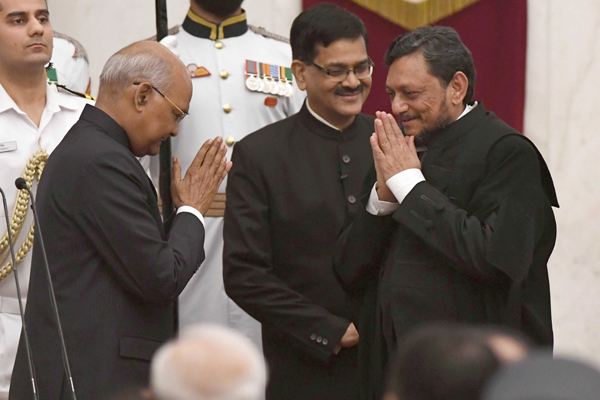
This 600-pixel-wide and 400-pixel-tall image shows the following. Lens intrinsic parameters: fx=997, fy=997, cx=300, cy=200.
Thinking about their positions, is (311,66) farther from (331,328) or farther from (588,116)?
(588,116)

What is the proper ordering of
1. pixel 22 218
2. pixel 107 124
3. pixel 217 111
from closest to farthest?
pixel 107 124 → pixel 22 218 → pixel 217 111

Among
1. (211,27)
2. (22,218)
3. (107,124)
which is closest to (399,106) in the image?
(107,124)

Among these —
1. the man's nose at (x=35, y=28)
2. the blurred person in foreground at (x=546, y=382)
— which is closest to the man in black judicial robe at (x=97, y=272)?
the man's nose at (x=35, y=28)

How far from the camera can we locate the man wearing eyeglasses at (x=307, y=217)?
280 cm

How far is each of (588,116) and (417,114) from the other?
6.64 ft

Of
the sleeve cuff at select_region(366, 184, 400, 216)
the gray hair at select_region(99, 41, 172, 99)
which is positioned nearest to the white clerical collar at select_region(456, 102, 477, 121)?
the sleeve cuff at select_region(366, 184, 400, 216)

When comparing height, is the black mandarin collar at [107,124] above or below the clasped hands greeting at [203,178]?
above

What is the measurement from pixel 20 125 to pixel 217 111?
0.83m

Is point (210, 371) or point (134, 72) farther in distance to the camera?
point (134, 72)

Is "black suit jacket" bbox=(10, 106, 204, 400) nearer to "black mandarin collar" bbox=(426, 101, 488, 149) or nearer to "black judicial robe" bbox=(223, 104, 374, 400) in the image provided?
"black judicial robe" bbox=(223, 104, 374, 400)

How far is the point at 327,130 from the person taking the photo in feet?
9.91

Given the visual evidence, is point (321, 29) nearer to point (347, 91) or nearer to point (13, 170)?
point (347, 91)

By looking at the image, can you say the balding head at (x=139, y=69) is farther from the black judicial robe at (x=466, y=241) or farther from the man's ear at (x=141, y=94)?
the black judicial robe at (x=466, y=241)

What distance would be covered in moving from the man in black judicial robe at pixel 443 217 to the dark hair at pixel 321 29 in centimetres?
44
